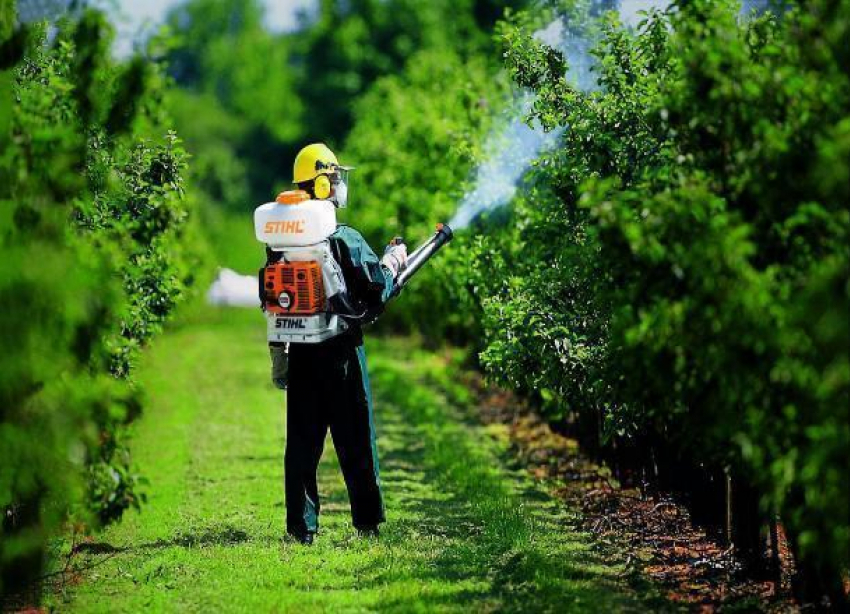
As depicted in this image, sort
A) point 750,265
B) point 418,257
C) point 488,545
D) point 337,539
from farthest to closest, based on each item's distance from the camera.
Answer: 1. point 418,257
2. point 337,539
3. point 488,545
4. point 750,265

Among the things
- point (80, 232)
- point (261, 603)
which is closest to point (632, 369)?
point (261, 603)

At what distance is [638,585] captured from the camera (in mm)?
9422

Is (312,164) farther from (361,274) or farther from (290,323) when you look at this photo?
(290,323)

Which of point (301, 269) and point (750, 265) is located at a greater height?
point (301, 269)

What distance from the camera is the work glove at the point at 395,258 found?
34.7 ft

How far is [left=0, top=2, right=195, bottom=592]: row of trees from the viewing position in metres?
7.30

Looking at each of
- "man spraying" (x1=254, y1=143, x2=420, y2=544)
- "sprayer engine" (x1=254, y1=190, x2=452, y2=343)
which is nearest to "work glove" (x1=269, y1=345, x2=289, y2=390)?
"man spraying" (x1=254, y1=143, x2=420, y2=544)

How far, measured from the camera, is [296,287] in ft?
33.2

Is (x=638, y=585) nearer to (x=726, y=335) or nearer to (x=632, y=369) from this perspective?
(x=632, y=369)

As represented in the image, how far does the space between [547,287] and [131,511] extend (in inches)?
158

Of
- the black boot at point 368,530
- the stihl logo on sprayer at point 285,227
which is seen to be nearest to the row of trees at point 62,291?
the stihl logo on sprayer at point 285,227

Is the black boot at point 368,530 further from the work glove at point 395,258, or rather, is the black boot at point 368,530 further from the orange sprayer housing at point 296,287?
the work glove at point 395,258

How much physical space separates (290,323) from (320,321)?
0.71 ft

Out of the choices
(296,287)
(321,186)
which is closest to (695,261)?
(296,287)
